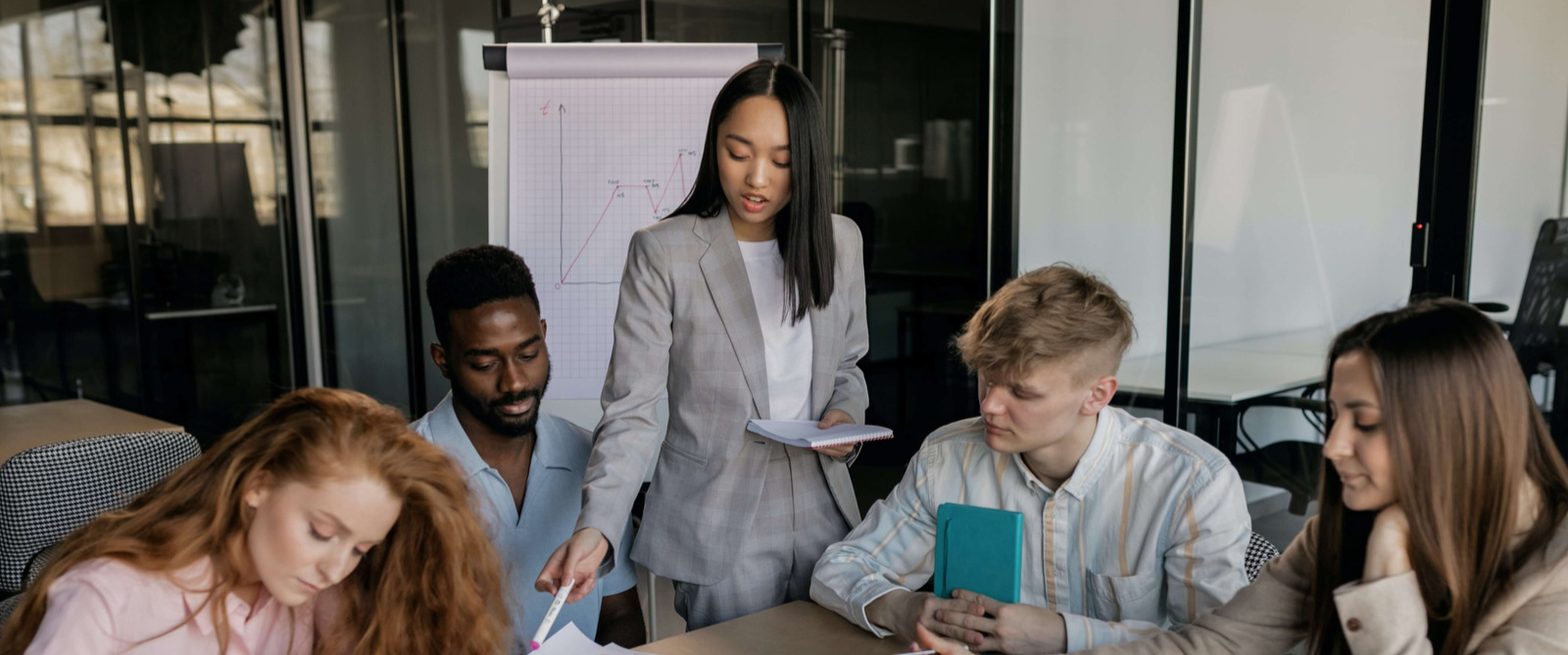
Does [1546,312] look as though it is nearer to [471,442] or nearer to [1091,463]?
[1091,463]

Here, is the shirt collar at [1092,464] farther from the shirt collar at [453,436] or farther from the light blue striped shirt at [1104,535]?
the shirt collar at [453,436]

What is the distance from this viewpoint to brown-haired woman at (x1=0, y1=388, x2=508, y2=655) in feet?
4.25

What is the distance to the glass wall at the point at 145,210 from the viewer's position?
5172mm

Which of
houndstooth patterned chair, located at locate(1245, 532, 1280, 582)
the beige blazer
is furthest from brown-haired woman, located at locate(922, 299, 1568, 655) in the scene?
houndstooth patterned chair, located at locate(1245, 532, 1280, 582)

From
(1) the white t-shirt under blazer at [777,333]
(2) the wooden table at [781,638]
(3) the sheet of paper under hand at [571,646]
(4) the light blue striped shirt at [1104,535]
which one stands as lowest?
(2) the wooden table at [781,638]

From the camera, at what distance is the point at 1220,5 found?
3.17m

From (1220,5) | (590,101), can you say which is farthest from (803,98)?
(1220,5)

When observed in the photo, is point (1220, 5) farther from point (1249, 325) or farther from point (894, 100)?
point (894, 100)

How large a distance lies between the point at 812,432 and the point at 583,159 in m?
1.57

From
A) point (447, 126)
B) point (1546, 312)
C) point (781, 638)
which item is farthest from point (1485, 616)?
point (447, 126)

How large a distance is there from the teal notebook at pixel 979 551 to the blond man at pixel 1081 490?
0.03 m

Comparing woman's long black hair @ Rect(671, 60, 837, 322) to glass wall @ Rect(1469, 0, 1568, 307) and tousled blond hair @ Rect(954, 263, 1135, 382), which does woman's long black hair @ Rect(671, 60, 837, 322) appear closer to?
tousled blond hair @ Rect(954, 263, 1135, 382)

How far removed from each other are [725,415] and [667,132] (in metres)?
1.42

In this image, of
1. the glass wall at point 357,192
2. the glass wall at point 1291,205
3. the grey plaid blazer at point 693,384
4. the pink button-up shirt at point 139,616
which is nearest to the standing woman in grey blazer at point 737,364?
the grey plaid blazer at point 693,384
